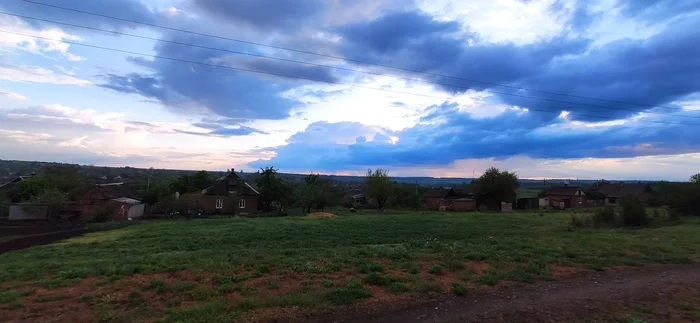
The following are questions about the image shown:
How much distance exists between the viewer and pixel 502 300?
777cm

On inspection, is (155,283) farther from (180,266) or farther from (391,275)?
(391,275)

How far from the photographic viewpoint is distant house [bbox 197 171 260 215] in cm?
5991

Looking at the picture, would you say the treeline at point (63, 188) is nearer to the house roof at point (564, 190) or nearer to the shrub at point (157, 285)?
the shrub at point (157, 285)

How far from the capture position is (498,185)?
73938 mm

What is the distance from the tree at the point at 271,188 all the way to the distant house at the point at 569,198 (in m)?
55.6

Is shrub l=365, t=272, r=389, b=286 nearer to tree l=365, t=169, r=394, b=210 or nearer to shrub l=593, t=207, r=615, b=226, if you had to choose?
shrub l=593, t=207, r=615, b=226

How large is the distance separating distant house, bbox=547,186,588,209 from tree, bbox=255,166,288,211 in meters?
55.6

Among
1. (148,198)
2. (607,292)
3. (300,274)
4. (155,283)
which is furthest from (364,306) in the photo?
(148,198)

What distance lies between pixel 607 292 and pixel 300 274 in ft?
22.6

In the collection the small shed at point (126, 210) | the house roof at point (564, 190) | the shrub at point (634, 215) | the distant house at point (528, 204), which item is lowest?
the small shed at point (126, 210)

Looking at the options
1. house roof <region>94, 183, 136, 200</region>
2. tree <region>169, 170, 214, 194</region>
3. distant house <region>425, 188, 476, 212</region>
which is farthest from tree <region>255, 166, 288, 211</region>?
distant house <region>425, 188, 476, 212</region>

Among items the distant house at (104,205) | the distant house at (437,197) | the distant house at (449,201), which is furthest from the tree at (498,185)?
the distant house at (104,205)

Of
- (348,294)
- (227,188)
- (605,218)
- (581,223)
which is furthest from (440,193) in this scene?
(348,294)

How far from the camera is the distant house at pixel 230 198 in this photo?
59906mm
